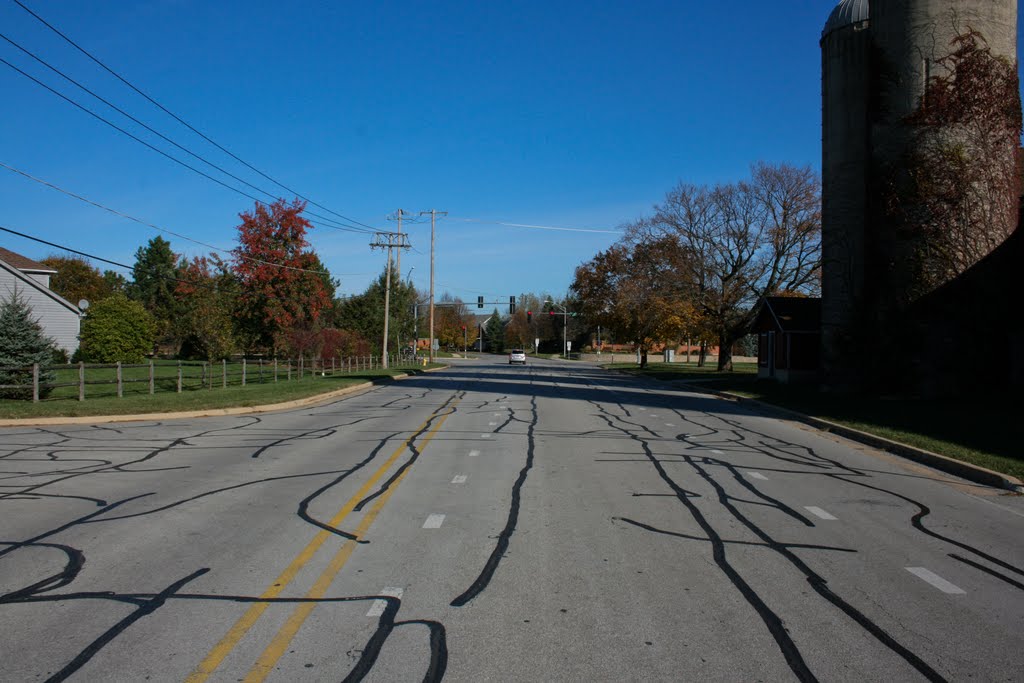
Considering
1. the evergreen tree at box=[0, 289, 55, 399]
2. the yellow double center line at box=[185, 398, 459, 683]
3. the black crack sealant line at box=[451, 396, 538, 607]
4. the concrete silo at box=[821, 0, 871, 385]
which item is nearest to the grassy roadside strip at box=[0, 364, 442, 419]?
the evergreen tree at box=[0, 289, 55, 399]

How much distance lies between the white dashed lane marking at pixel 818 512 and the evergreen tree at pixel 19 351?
67.3 feet

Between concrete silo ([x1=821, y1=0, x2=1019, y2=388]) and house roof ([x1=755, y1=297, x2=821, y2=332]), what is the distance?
8754 millimetres

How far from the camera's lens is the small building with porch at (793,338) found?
3606 cm

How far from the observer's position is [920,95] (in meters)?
23.6

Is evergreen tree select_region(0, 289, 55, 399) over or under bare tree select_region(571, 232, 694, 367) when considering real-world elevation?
under

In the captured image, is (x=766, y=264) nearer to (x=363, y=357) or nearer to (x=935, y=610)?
(x=363, y=357)

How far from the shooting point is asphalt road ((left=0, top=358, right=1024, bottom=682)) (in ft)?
14.8

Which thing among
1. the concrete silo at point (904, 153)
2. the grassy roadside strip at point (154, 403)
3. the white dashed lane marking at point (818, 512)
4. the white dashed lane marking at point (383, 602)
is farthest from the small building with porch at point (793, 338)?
the white dashed lane marking at point (383, 602)

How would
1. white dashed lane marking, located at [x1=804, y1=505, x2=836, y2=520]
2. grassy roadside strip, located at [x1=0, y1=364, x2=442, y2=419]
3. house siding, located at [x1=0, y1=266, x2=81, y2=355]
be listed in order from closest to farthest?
white dashed lane marking, located at [x1=804, y1=505, x2=836, y2=520]
grassy roadside strip, located at [x1=0, y1=364, x2=442, y2=419]
house siding, located at [x1=0, y1=266, x2=81, y2=355]

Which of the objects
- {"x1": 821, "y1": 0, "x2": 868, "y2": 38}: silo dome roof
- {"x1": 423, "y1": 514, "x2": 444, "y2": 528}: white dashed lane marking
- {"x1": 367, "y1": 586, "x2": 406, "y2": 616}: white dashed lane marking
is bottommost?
{"x1": 367, "y1": 586, "x2": 406, "y2": 616}: white dashed lane marking

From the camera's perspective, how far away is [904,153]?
78.0 ft

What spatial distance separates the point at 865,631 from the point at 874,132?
2338 centimetres

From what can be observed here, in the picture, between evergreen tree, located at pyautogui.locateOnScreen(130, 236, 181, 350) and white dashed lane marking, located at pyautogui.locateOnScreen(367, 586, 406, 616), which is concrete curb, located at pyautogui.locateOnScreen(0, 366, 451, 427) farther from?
evergreen tree, located at pyautogui.locateOnScreen(130, 236, 181, 350)

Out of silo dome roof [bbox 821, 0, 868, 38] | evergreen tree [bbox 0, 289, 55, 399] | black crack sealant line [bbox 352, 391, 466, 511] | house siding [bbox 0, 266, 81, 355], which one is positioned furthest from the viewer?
house siding [bbox 0, 266, 81, 355]
